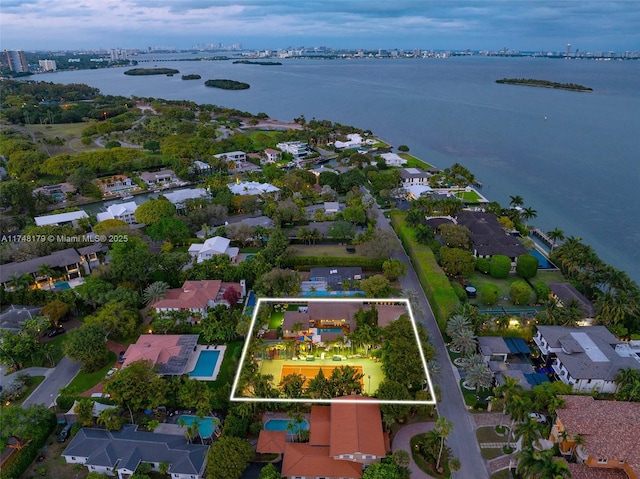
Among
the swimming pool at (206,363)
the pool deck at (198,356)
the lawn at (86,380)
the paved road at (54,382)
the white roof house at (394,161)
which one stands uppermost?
the white roof house at (394,161)

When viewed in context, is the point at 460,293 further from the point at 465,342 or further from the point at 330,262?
the point at 330,262

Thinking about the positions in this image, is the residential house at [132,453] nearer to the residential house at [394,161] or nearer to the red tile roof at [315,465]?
the red tile roof at [315,465]

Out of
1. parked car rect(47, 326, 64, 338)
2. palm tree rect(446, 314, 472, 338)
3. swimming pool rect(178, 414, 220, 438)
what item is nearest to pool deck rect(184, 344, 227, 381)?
swimming pool rect(178, 414, 220, 438)

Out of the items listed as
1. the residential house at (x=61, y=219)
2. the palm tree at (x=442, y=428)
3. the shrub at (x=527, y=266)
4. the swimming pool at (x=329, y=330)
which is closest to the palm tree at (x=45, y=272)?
the residential house at (x=61, y=219)

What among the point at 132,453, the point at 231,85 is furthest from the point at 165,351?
the point at 231,85

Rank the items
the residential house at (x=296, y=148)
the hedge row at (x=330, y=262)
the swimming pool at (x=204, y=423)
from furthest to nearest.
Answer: the residential house at (x=296, y=148), the hedge row at (x=330, y=262), the swimming pool at (x=204, y=423)

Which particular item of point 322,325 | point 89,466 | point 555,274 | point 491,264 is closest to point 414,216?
point 491,264
